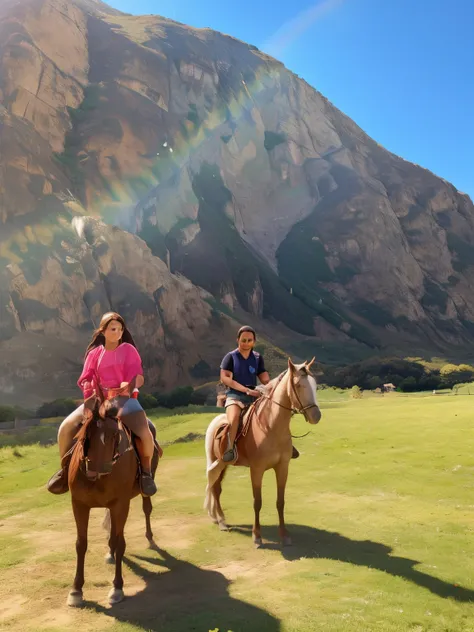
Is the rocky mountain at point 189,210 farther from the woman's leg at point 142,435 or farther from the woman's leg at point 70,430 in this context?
the woman's leg at point 142,435

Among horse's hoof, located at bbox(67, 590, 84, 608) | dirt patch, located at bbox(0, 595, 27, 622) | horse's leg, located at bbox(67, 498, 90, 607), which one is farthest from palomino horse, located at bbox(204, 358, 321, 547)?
dirt patch, located at bbox(0, 595, 27, 622)

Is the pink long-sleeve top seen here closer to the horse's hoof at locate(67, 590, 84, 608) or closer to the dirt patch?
the horse's hoof at locate(67, 590, 84, 608)

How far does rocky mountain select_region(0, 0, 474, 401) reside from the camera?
52.6 meters

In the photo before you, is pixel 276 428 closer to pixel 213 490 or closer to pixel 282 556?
pixel 282 556

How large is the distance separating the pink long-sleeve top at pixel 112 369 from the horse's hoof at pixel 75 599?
2.56m

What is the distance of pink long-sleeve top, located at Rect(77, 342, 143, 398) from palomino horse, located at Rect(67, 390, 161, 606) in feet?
1.73

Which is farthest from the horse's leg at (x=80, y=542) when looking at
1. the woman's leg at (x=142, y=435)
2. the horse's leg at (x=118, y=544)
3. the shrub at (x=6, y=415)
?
the shrub at (x=6, y=415)

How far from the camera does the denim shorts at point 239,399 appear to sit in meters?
8.94

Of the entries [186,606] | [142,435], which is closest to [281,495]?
[186,606]

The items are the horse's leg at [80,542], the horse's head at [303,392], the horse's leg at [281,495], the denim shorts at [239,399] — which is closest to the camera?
the horse's leg at [80,542]

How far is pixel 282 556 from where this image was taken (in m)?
7.61

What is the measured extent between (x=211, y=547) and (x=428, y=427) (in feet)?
41.0

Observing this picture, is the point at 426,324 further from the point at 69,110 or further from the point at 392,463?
the point at 392,463

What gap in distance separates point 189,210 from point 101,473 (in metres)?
82.9
